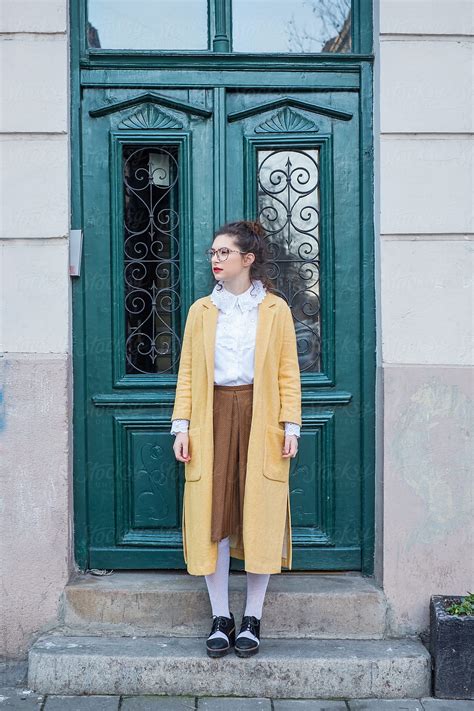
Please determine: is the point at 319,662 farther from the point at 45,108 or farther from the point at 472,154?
the point at 45,108

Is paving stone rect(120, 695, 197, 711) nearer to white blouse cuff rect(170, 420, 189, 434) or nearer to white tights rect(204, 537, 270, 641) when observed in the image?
white tights rect(204, 537, 270, 641)

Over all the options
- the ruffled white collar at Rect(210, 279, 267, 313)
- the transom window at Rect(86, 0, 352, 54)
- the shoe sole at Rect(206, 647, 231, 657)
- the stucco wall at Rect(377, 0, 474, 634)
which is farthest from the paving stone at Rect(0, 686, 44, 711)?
the transom window at Rect(86, 0, 352, 54)

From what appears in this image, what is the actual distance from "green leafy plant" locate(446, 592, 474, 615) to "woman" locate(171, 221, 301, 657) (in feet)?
3.02

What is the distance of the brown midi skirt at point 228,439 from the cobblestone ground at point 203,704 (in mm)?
791

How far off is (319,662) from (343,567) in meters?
0.69

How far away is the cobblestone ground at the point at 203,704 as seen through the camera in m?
3.86

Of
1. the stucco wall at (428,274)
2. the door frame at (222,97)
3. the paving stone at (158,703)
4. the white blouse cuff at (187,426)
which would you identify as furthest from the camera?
the door frame at (222,97)

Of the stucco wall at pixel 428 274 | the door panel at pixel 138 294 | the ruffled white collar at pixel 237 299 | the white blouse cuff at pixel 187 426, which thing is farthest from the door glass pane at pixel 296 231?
the white blouse cuff at pixel 187 426

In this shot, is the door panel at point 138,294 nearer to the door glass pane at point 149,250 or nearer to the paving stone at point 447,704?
the door glass pane at point 149,250

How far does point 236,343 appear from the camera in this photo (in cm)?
397

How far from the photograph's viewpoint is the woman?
3916mm

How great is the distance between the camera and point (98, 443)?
4555 mm

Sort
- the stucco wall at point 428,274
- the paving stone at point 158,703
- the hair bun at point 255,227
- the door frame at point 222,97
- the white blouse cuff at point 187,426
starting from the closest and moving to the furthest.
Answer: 1. the paving stone at point 158,703
2. the white blouse cuff at point 187,426
3. the hair bun at point 255,227
4. the stucco wall at point 428,274
5. the door frame at point 222,97

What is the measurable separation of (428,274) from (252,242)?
98cm
